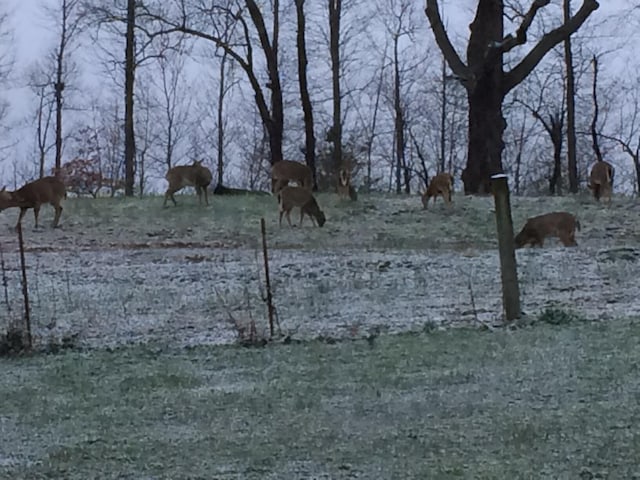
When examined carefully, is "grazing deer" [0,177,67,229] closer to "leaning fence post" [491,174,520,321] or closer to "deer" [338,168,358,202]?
"deer" [338,168,358,202]

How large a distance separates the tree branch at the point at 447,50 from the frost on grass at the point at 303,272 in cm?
391

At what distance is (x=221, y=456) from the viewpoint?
18.1 feet

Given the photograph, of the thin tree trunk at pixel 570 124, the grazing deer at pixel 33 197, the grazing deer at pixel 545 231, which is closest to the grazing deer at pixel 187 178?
the grazing deer at pixel 33 197

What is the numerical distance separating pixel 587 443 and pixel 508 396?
1.26m

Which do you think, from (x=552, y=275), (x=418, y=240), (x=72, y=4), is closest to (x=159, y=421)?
(x=552, y=275)

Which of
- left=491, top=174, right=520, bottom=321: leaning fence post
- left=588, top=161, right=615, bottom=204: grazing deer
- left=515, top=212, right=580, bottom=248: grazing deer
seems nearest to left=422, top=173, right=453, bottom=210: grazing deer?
left=588, top=161, right=615, bottom=204: grazing deer

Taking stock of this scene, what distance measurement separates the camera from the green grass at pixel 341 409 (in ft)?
17.4

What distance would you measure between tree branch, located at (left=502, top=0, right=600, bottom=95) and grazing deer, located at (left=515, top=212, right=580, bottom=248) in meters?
9.08

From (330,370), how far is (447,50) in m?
20.9

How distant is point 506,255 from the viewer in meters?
10.0

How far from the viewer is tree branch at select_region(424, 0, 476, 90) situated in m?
27.7

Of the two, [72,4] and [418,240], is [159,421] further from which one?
[72,4]

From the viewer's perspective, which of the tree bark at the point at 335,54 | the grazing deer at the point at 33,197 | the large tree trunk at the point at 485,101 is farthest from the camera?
the tree bark at the point at 335,54

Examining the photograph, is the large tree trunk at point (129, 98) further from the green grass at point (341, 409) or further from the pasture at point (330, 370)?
the green grass at point (341, 409)
